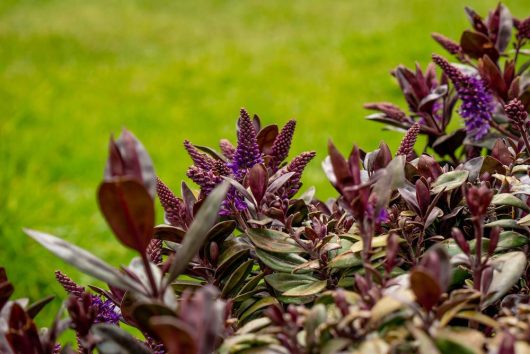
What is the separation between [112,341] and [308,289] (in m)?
0.35

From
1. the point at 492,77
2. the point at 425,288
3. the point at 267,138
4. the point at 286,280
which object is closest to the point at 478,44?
the point at 492,77

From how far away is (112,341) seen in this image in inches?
35.9

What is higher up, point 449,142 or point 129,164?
point 129,164

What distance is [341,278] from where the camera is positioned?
3.71ft

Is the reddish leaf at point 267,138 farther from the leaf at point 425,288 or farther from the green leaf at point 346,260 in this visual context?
the leaf at point 425,288

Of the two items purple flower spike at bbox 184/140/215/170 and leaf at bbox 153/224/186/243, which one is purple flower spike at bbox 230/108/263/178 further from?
leaf at bbox 153/224/186/243

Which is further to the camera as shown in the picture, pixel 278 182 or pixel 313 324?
pixel 278 182

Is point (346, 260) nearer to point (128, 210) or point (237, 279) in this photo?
point (237, 279)

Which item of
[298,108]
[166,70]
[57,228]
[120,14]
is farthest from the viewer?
[120,14]

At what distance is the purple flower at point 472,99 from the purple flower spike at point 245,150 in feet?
1.62

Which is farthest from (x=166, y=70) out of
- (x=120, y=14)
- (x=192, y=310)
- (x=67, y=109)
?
(x=192, y=310)

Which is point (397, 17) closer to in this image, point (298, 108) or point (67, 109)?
point (298, 108)

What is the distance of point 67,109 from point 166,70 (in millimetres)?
1225

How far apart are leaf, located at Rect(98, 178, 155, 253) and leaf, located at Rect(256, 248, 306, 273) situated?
0.31m
